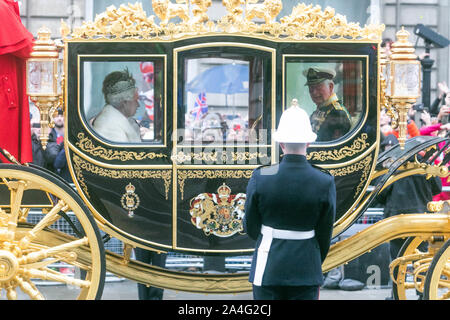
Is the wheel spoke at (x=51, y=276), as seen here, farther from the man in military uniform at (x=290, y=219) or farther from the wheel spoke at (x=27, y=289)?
the man in military uniform at (x=290, y=219)

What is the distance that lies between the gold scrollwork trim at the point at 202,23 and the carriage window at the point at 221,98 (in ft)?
0.69

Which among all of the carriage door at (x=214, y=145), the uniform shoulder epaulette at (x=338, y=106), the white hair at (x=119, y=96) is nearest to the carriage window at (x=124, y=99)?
the white hair at (x=119, y=96)

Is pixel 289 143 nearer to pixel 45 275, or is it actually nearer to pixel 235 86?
pixel 235 86

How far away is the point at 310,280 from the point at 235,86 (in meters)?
1.76

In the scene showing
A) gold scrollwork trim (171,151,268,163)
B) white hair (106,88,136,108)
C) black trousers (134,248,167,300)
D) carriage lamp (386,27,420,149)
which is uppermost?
carriage lamp (386,27,420,149)

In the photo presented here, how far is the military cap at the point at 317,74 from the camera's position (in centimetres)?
564

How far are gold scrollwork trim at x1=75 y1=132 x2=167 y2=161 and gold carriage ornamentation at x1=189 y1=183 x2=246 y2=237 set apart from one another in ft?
1.46

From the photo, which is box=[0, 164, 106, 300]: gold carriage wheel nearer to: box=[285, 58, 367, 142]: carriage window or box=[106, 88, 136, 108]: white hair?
box=[106, 88, 136, 108]: white hair

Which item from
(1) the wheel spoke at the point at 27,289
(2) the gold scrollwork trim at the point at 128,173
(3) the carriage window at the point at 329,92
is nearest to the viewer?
(1) the wheel spoke at the point at 27,289

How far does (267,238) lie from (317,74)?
5.21 feet

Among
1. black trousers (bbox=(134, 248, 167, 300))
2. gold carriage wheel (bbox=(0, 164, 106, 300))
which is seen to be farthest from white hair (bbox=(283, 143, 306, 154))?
black trousers (bbox=(134, 248, 167, 300))

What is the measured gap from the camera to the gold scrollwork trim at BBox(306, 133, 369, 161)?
5.64m

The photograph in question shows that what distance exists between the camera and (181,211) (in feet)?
18.2
